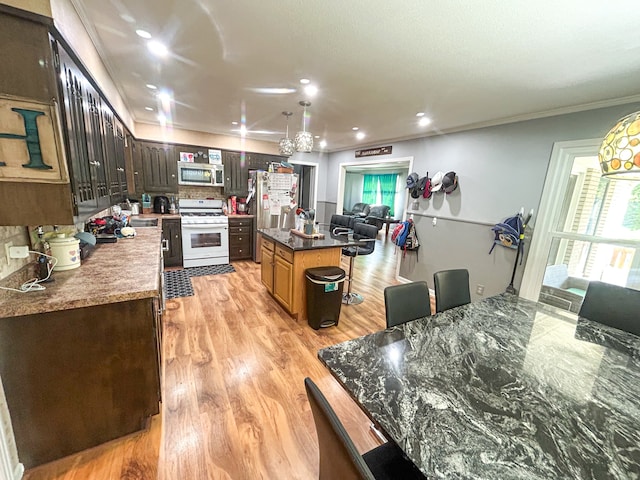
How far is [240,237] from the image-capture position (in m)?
4.97

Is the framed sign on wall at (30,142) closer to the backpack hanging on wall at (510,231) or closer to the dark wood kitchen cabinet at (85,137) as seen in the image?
the dark wood kitchen cabinet at (85,137)

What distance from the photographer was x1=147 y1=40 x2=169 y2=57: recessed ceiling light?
186 cm

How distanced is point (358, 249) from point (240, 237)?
2456mm

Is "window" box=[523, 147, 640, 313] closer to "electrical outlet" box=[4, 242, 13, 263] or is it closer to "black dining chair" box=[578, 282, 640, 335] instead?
"black dining chair" box=[578, 282, 640, 335]

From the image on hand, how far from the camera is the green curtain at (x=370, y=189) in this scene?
1015cm

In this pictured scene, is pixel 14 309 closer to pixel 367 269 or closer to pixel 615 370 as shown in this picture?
pixel 615 370

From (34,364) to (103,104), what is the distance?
1951 millimetres

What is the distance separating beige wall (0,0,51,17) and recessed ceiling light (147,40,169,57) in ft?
2.88

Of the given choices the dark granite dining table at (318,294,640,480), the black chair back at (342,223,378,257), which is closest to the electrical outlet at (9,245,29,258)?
the dark granite dining table at (318,294,640,480)

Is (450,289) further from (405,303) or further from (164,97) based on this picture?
(164,97)

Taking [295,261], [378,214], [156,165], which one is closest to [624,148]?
[295,261]

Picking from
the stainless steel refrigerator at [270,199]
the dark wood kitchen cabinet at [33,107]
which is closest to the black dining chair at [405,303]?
the dark wood kitchen cabinet at [33,107]

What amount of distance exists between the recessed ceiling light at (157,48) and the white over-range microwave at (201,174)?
2.83 m

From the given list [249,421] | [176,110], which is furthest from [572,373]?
[176,110]
